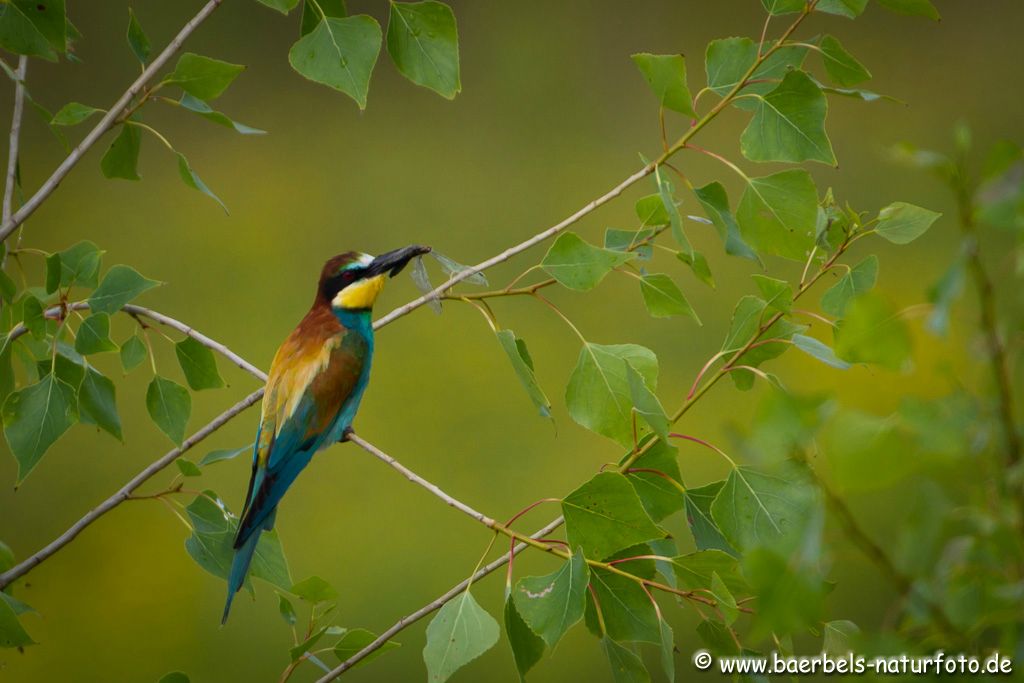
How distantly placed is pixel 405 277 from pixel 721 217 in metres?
2.02

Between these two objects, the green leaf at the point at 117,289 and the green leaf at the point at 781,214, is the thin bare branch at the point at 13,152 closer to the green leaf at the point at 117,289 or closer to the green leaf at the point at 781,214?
the green leaf at the point at 117,289

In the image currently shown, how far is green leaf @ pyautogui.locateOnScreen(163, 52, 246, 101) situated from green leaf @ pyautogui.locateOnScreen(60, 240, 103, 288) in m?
0.11

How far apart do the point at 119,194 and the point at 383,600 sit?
1.27 metres

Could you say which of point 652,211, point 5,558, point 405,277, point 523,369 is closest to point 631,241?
point 652,211

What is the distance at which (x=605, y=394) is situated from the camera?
0.59 meters

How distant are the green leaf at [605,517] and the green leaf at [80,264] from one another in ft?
1.07

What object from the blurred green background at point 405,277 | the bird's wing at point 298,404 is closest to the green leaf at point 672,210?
the bird's wing at point 298,404

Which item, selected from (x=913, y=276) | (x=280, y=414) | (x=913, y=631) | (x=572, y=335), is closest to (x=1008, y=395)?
(x=913, y=631)

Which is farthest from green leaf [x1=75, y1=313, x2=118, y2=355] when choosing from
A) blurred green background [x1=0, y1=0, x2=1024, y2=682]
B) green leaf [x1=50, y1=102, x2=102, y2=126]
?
blurred green background [x1=0, y1=0, x2=1024, y2=682]

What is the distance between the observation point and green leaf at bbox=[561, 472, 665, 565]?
0.53 m

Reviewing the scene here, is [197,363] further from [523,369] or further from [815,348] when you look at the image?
[815,348]

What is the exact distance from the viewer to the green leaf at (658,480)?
1.92 ft

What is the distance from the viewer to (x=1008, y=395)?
0.25 metres

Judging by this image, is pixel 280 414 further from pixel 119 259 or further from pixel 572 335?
pixel 119 259
